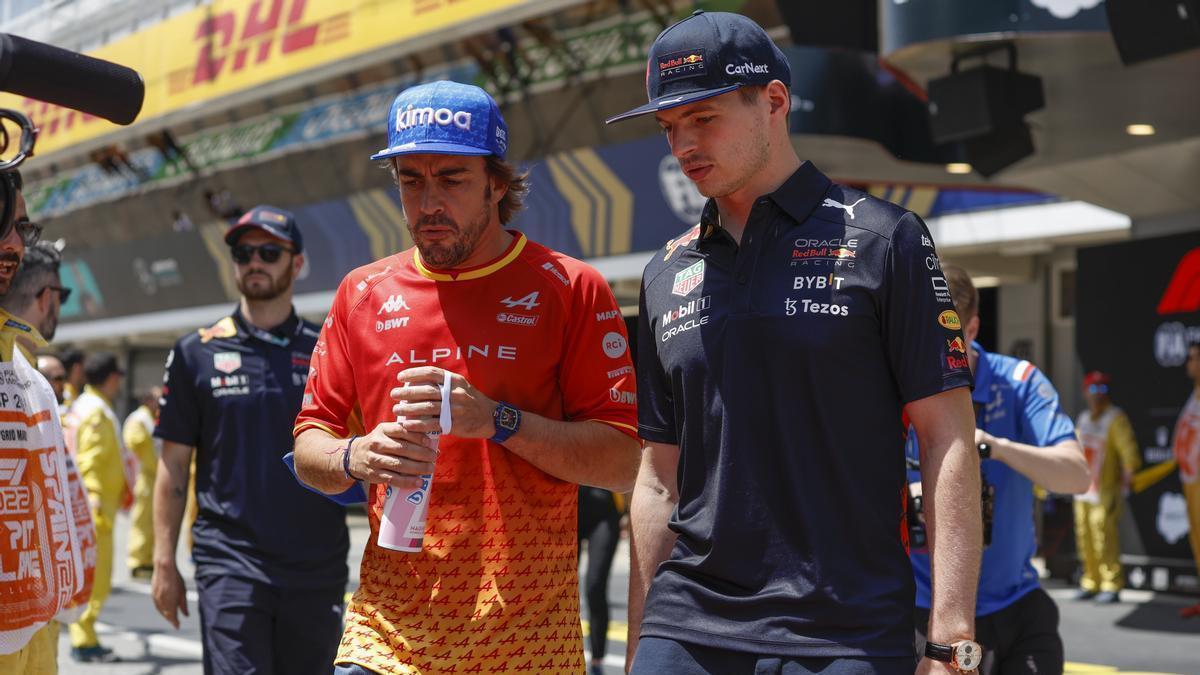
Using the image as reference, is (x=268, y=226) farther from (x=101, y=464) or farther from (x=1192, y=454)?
(x=1192, y=454)

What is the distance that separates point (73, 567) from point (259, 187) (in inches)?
1059

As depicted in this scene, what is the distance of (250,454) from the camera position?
221 inches

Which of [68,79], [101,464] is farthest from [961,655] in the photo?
[101,464]

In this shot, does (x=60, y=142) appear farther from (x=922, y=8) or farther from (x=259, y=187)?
(x=922, y=8)

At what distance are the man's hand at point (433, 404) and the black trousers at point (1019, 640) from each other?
84.4 inches

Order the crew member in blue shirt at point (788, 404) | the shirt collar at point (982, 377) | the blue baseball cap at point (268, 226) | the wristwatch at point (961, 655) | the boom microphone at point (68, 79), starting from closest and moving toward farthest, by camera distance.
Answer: the wristwatch at point (961, 655), the crew member in blue shirt at point (788, 404), the boom microphone at point (68, 79), the shirt collar at point (982, 377), the blue baseball cap at point (268, 226)

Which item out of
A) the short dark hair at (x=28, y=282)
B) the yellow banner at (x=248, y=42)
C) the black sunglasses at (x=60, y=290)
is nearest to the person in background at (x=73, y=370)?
the yellow banner at (x=248, y=42)

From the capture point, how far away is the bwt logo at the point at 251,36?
18812 mm

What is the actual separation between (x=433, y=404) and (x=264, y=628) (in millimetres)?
2634

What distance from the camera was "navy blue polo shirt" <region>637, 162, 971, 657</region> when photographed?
2.78m

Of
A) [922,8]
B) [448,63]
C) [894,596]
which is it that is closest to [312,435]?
[894,596]

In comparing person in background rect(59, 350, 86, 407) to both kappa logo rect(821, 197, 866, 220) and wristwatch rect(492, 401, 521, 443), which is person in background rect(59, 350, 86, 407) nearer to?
wristwatch rect(492, 401, 521, 443)

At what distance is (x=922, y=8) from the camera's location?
31.6 ft

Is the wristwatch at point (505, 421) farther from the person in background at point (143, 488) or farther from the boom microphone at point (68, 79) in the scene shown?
the person in background at point (143, 488)
